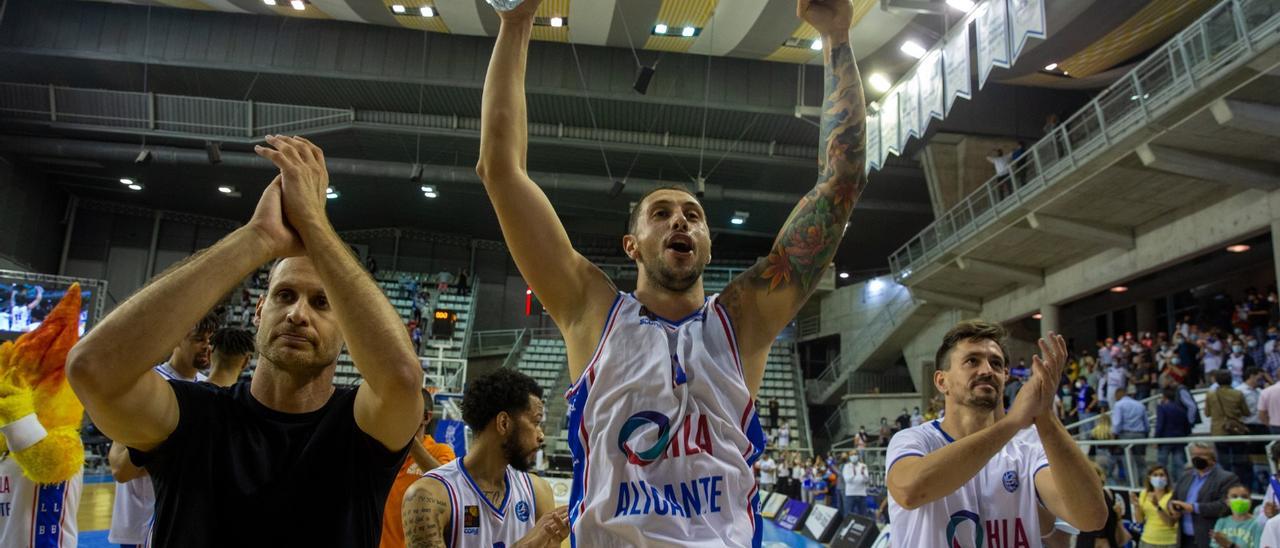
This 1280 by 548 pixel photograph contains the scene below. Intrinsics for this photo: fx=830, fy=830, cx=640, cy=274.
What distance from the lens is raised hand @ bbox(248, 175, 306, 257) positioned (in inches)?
69.5

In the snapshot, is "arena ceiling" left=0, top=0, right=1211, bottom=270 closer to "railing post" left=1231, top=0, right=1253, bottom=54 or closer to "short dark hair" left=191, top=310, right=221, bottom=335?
"railing post" left=1231, top=0, right=1253, bottom=54

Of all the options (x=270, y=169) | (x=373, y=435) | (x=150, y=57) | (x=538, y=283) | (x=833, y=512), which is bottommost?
(x=833, y=512)

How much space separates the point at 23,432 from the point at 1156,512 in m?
8.82

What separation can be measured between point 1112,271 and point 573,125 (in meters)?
13.2

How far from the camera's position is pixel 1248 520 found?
6.71 meters

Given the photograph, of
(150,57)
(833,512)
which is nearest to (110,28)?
(150,57)

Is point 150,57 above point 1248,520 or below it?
above

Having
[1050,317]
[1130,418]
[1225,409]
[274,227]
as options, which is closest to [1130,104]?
[1130,418]

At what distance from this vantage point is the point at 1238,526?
6.71m

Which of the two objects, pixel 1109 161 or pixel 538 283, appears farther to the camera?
pixel 1109 161

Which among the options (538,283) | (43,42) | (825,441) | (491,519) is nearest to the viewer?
(538,283)

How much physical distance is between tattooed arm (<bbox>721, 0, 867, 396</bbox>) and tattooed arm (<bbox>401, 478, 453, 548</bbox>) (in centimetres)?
163

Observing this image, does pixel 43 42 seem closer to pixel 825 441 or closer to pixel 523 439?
pixel 523 439

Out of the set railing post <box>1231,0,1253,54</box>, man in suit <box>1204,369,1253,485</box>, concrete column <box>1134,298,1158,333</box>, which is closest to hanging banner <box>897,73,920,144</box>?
railing post <box>1231,0,1253,54</box>
